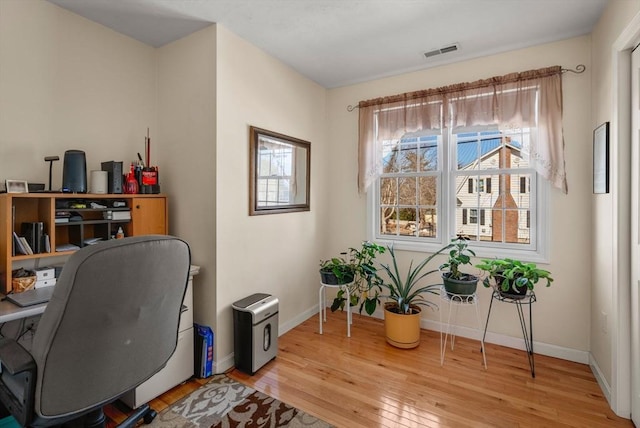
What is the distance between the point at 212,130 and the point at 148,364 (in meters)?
1.58

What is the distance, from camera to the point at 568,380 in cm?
221

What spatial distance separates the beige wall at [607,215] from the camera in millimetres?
1812

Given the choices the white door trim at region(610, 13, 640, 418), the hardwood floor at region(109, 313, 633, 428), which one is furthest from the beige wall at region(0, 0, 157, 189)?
the white door trim at region(610, 13, 640, 418)

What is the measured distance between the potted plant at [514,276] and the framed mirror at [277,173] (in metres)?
1.78

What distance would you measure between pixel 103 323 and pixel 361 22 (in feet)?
7.93

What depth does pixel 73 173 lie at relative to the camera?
2000 millimetres

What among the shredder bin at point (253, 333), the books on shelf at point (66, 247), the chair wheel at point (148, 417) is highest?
the books on shelf at point (66, 247)

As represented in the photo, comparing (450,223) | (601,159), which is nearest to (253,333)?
(450,223)

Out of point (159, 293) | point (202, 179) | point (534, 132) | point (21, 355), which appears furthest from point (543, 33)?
point (21, 355)

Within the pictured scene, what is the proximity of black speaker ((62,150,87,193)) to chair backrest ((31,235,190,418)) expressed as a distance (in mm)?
1161

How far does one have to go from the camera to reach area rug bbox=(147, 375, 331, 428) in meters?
1.79

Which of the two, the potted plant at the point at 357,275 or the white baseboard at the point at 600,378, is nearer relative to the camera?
the white baseboard at the point at 600,378

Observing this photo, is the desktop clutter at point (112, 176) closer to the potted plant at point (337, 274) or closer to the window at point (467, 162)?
the potted plant at point (337, 274)

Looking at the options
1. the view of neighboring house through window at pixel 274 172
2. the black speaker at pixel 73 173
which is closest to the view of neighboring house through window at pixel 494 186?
the view of neighboring house through window at pixel 274 172
